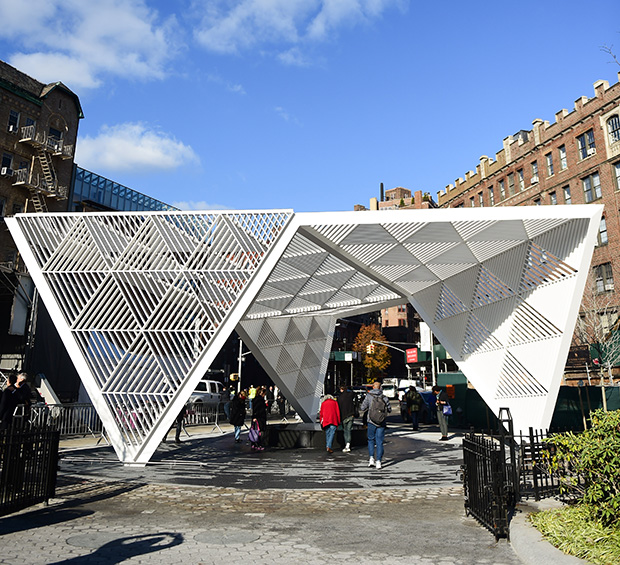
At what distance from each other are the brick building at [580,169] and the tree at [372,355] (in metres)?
33.6

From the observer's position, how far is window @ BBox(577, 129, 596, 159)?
3288 centimetres

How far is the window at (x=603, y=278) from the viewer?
30.8 meters

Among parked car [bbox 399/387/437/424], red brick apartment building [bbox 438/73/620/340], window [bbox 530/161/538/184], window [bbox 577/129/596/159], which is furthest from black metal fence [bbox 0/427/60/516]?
window [bbox 530/161/538/184]

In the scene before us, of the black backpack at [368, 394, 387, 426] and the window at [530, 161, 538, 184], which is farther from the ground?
the window at [530, 161, 538, 184]

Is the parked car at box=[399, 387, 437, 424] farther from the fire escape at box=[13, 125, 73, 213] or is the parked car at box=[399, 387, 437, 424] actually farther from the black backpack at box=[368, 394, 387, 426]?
the fire escape at box=[13, 125, 73, 213]

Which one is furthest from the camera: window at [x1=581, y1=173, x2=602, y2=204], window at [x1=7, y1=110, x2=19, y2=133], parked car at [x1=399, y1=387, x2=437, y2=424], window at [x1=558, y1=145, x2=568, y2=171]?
window at [x1=558, y1=145, x2=568, y2=171]

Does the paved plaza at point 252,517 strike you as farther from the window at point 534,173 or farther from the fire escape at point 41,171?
the window at point 534,173

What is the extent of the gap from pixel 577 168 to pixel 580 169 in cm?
34

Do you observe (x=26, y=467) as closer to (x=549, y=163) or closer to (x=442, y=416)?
(x=442, y=416)

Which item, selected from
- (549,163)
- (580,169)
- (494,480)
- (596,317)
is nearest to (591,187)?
(580,169)

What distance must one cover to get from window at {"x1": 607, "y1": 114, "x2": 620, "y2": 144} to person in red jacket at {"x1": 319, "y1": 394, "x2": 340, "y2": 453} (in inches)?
1029

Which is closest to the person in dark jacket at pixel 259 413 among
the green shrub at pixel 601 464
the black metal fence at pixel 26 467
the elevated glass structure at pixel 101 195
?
the black metal fence at pixel 26 467

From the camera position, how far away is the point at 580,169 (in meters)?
33.6

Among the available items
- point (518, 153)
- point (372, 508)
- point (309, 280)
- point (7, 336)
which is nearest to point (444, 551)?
point (372, 508)
